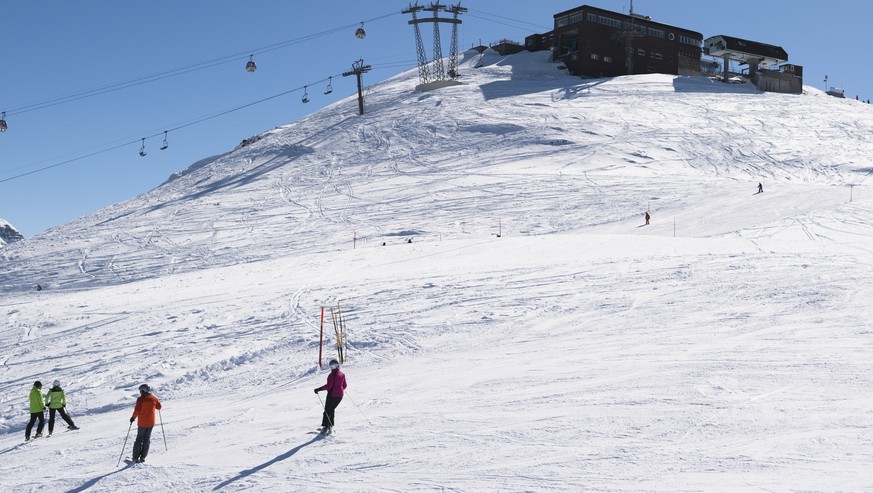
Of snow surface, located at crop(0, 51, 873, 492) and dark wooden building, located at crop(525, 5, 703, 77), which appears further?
dark wooden building, located at crop(525, 5, 703, 77)

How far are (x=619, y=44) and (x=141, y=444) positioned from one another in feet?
234

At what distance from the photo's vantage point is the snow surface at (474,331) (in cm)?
917

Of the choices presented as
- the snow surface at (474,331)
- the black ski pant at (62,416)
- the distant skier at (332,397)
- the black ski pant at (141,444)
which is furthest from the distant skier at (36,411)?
the distant skier at (332,397)

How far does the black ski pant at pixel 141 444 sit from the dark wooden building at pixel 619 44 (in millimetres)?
67856

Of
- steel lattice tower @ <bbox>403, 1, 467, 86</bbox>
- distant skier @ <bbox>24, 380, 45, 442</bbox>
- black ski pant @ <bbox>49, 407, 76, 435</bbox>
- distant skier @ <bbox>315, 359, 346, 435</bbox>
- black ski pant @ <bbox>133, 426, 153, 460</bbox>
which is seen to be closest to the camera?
black ski pant @ <bbox>133, 426, 153, 460</bbox>

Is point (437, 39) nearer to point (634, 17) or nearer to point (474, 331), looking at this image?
point (634, 17)

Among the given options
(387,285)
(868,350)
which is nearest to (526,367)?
(868,350)

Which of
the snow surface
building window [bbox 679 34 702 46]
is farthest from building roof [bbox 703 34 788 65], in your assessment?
the snow surface

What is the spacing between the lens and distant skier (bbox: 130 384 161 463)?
10.3 m

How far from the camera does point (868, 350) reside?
41.3 feet

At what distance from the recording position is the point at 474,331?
644 inches

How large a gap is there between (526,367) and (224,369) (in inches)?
264

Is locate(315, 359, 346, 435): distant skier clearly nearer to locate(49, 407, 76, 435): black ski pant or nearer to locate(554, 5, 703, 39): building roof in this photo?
locate(49, 407, 76, 435): black ski pant

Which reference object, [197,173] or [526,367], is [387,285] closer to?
[526,367]
